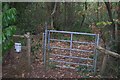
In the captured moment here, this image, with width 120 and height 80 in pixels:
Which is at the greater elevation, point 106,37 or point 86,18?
point 86,18

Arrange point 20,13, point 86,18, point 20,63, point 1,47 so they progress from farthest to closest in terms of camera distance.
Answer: point 86,18 < point 20,13 < point 20,63 < point 1,47

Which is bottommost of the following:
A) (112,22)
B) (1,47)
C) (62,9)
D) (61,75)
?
(61,75)


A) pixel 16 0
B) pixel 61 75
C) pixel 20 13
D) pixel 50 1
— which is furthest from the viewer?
pixel 50 1

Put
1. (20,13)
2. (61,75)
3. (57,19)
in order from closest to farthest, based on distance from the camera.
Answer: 1. (61,75)
2. (20,13)
3. (57,19)

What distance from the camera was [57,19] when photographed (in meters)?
10.5

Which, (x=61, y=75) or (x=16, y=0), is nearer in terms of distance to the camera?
(x=61, y=75)

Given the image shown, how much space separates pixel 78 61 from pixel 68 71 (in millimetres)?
545

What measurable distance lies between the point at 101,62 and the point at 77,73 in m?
0.64

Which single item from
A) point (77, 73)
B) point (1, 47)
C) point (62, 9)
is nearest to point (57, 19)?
point (62, 9)

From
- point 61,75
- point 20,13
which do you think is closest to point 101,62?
point 61,75

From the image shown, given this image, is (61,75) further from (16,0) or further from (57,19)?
(57,19)

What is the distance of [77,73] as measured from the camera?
534 cm

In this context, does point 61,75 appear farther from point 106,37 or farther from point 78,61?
point 106,37

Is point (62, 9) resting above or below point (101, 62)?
above
